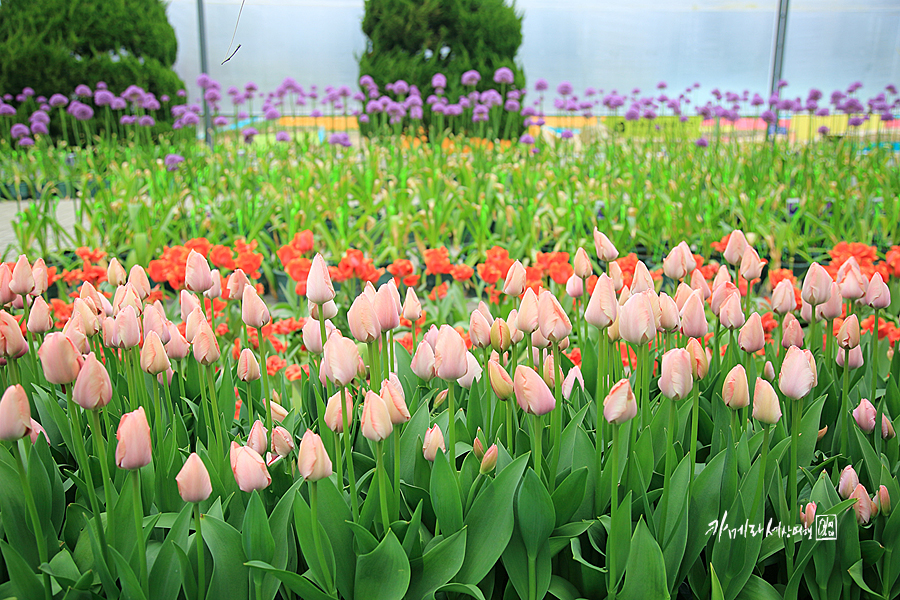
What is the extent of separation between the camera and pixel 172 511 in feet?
3.15

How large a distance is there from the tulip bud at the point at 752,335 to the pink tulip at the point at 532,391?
1.19 ft

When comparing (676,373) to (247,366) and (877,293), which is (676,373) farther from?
(247,366)

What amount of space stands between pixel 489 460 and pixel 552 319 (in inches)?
8.2

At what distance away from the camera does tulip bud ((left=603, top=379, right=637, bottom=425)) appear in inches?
29.4

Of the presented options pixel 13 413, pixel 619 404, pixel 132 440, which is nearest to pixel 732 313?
pixel 619 404

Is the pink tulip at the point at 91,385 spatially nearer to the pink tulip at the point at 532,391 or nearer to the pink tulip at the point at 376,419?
the pink tulip at the point at 376,419

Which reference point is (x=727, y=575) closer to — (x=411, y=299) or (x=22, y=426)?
(x=411, y=299)

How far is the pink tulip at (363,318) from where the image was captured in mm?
848

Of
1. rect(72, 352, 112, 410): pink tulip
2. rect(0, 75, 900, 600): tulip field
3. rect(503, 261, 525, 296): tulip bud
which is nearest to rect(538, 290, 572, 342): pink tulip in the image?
rect(0, 75, 900, 600): tulip field

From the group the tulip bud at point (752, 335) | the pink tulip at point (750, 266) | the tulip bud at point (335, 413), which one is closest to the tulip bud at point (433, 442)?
the tulip bud at point (335, 413)

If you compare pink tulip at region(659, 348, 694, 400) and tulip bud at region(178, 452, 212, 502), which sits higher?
pink tulip at region(659, 348, 694, 400)

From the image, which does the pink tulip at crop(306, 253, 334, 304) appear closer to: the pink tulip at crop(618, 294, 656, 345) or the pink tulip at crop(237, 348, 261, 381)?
the pink tulip at crop(237, 348, 261, 381)

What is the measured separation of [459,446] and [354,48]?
1066cm

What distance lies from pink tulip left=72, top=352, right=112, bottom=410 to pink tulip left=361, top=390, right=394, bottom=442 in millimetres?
280
